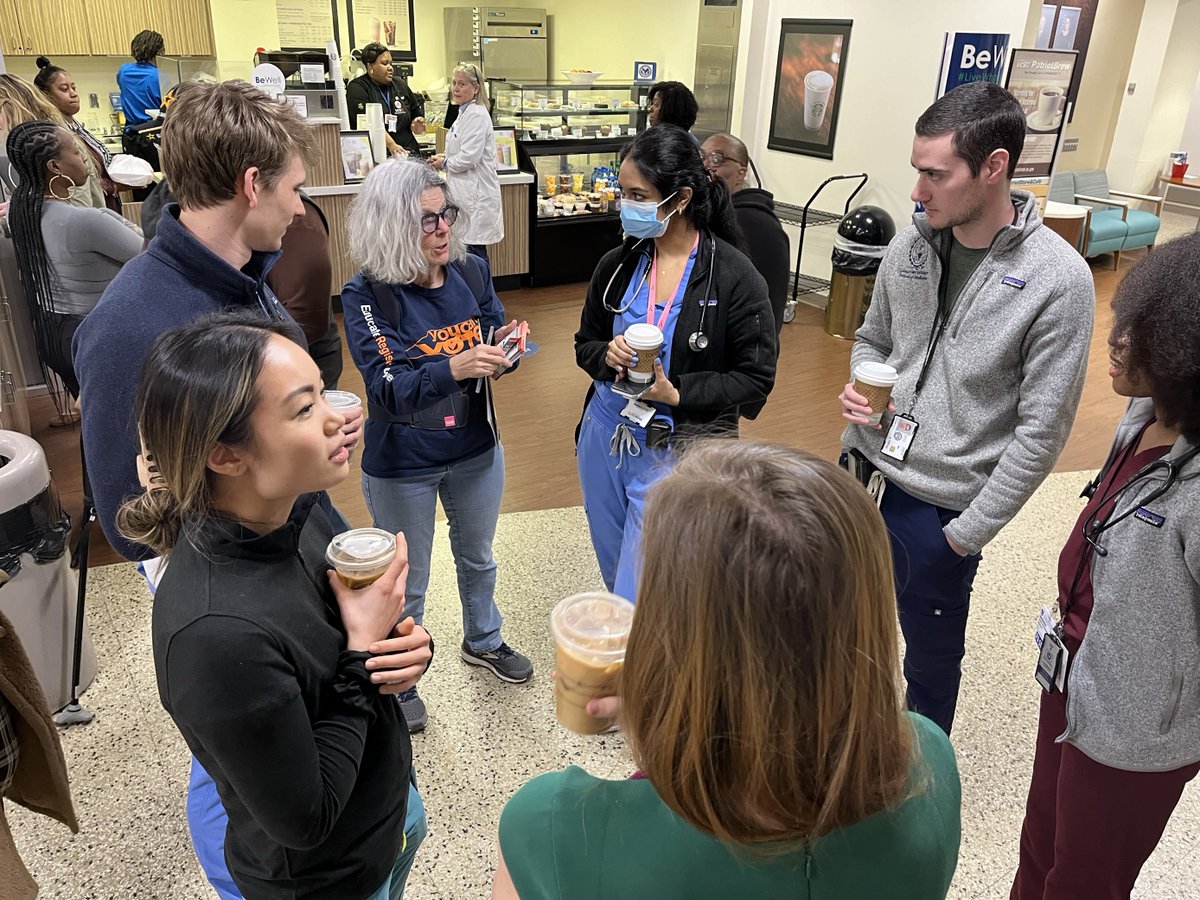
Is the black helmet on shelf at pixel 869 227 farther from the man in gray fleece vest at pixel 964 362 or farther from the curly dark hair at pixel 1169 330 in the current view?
the curly dark hair at pixel 1169 330

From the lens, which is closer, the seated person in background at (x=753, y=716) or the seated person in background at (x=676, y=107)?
the seated person in background at (x=753, y=716)

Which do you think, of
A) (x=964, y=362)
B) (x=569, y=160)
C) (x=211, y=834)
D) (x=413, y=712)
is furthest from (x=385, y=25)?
(x=211, y=834)

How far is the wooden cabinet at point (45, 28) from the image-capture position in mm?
7633

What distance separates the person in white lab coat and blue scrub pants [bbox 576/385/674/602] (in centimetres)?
387

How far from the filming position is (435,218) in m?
2.36

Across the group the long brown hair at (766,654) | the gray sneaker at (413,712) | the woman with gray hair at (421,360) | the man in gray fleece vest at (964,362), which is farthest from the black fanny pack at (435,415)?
the long brown hair at (766,654)

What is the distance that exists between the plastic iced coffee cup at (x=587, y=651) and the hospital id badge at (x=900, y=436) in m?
1.27

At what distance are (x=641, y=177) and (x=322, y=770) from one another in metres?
1.82

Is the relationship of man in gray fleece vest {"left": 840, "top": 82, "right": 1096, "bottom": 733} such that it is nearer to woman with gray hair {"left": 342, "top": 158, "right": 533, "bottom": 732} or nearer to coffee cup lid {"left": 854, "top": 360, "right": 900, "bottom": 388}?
coffee cup lid {"left": 854, "top": 360, "right": 900, "bottom": 388}

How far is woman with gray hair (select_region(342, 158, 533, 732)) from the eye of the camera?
2318 mm

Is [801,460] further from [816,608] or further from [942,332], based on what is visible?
[942,332]

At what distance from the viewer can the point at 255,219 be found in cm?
183

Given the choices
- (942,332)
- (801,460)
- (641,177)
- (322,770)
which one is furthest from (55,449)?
(801,460)

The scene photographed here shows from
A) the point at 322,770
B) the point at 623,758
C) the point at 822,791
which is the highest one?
the point at 822,791
